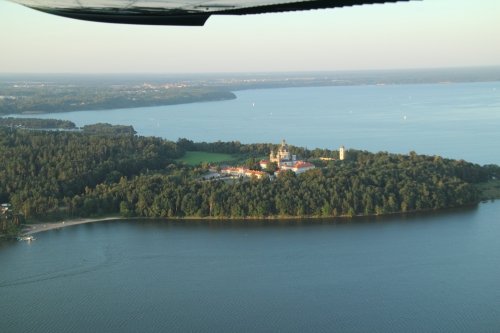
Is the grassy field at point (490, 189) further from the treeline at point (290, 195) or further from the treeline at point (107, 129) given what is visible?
the treeline at point (107, 129)

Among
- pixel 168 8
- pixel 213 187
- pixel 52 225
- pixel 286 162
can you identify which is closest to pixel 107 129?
pixel 286 162

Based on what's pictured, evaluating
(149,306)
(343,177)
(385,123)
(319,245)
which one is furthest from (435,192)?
(385,123)

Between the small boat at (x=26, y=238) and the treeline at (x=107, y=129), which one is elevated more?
the treeline at (x=107, y=129)

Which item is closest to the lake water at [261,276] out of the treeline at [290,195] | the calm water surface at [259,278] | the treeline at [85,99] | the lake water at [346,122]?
the calm water surface at [259,278]

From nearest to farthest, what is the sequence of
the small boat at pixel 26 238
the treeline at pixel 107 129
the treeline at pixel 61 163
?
the small boat at pixel 26 238 → the treeline at pixel 61 163 → the treeline at pixel 107 129

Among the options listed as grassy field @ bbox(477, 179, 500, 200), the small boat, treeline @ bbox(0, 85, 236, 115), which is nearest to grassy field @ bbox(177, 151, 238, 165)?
grassy field @ bbox(477, 179, 500, 200)

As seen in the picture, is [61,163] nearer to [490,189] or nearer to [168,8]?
[490,189]
